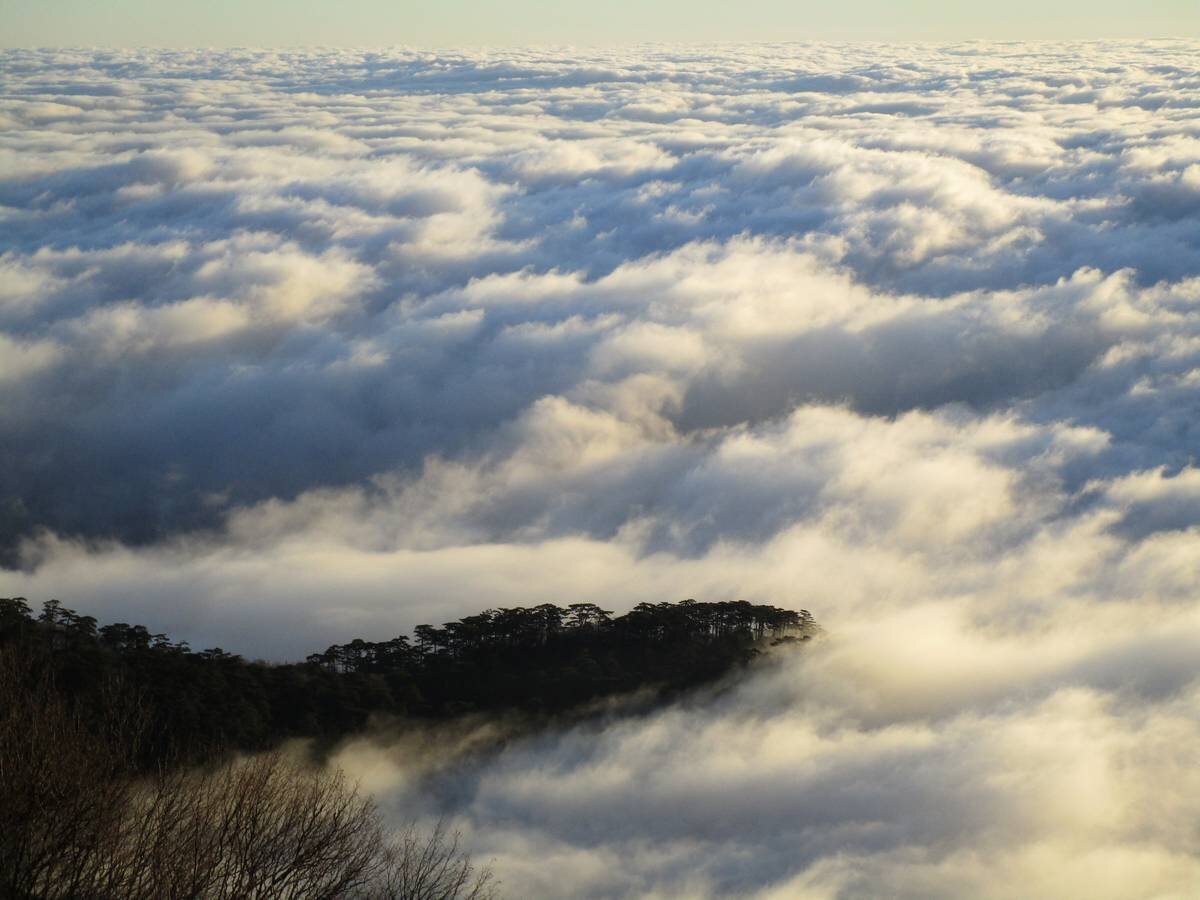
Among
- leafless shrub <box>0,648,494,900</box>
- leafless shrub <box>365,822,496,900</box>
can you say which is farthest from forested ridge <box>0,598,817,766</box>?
leafless shrub <box>0,648,494,900</box>

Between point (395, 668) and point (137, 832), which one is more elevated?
point (395, 668)

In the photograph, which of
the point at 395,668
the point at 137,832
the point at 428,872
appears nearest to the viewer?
the point at 137,832

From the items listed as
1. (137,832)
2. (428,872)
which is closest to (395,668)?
(428,872)

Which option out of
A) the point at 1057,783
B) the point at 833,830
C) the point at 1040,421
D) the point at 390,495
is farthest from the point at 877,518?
the point at 833,830

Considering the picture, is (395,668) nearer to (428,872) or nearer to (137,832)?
(428,872)

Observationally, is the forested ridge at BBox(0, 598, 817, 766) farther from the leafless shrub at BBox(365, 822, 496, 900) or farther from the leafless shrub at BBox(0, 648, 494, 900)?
the leafless shrub at BBox(0, 648, 494, 900)

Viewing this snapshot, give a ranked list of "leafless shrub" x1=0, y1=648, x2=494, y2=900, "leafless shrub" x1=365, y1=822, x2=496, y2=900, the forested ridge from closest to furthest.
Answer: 1. "leafless shrub" x1=0, y1=648, x2=494, y2=900
2. "leafless shrub" x1=365, y1=822, x2=496, y2=900
3. the forested ridge

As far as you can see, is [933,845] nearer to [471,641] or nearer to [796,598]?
[471,641]

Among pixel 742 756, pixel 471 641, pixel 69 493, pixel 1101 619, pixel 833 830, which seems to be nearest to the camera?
pixel 833 830
